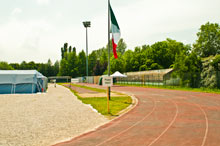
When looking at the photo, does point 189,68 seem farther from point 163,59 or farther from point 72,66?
point 72,66

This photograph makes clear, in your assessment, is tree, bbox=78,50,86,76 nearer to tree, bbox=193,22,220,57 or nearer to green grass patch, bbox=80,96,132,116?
tree, bbox=193,22,220,57

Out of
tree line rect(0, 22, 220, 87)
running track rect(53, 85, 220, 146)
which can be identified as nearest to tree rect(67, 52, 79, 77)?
tree line rect(0, 22, 220, 87)

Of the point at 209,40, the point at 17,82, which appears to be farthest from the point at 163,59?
the point at 17,82

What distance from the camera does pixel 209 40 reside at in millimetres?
61250

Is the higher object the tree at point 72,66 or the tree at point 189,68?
the tree at point 72,66

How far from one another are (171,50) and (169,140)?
82366 mm

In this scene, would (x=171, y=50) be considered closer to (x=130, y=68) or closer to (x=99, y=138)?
(x=130, y=68)

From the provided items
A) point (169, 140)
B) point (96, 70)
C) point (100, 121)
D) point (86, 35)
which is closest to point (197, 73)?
point (100, 121)

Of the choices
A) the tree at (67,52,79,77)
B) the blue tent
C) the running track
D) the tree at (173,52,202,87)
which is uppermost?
the tree at (67,52,79,77)

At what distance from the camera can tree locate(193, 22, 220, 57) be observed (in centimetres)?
6109

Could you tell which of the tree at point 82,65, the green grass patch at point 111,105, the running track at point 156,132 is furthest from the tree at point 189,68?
the tree at point 82,65

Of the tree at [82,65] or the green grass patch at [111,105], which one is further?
the tree at [82,65]

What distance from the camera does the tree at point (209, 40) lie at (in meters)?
61.1

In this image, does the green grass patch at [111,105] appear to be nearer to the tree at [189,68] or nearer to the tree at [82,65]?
the tree at [189,68]
